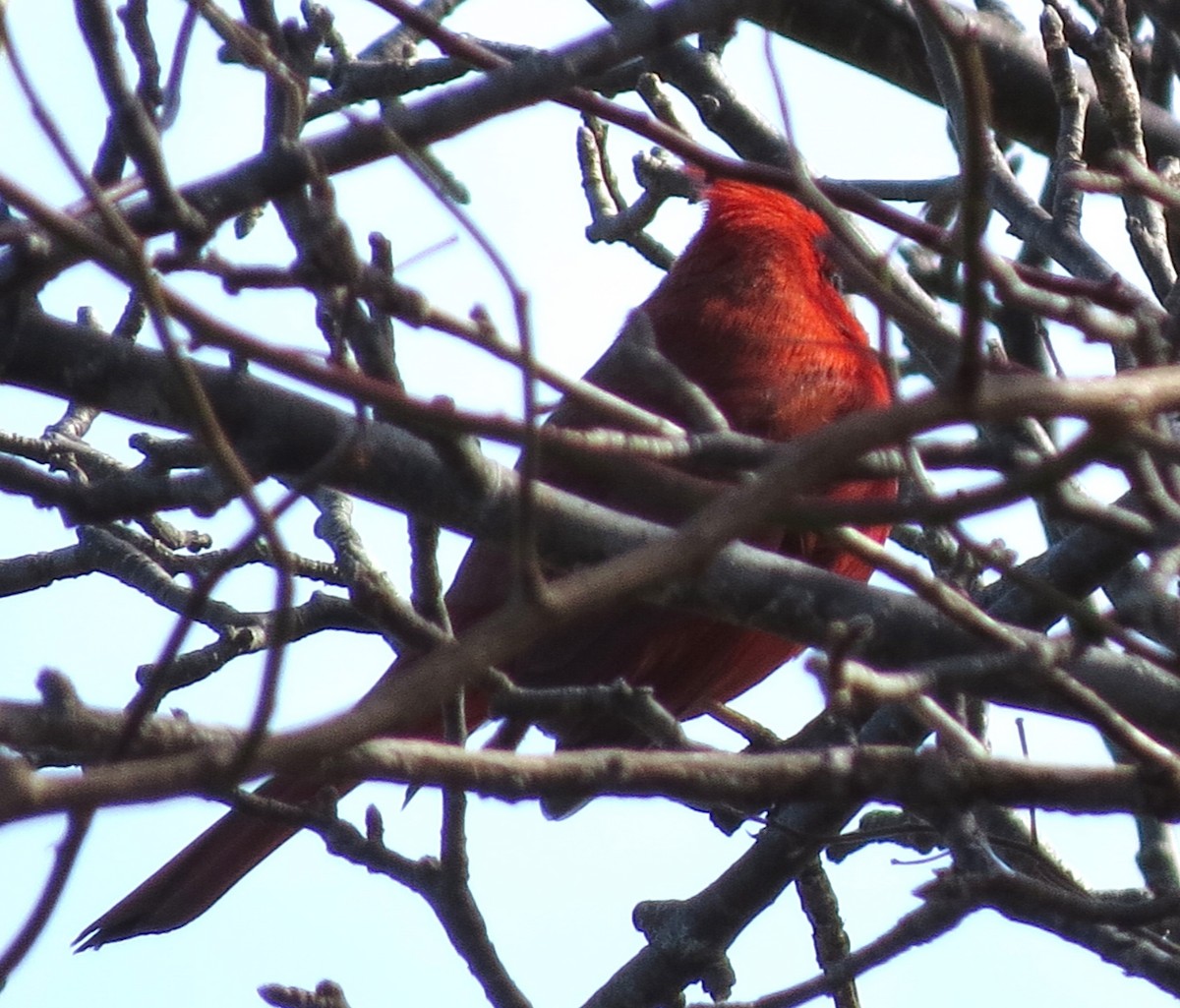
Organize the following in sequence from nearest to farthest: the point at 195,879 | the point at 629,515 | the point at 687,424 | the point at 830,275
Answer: the point at 629,515, the point at 687,424, the point at 195,879, the point at 830,275

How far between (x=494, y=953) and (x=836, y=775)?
117 centimetres

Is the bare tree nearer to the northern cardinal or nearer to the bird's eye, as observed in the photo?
the northern cardinal

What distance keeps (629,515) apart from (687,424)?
1318 mm

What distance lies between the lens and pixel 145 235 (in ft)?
7.09

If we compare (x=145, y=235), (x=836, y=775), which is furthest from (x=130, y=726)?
(x=145, y=235)

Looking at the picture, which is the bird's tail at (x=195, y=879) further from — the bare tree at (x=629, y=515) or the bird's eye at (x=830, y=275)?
the bird's eye at (x=830, y=275)

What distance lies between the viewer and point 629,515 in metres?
2.65

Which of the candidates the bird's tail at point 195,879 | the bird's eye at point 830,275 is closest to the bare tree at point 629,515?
the bird's tail at point 195,879

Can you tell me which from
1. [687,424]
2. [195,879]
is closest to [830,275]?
[687,424]

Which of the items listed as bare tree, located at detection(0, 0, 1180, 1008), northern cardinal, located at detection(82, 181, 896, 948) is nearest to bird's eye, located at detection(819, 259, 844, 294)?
northern cardinal, located at detection(82, 181, 896, 948)

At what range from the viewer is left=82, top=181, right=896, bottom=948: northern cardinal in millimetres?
4160

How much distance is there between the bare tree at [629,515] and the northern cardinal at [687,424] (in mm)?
532

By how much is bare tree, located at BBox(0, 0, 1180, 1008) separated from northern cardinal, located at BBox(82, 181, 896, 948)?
21.0 inches

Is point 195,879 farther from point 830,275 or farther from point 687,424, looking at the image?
point 830,275
